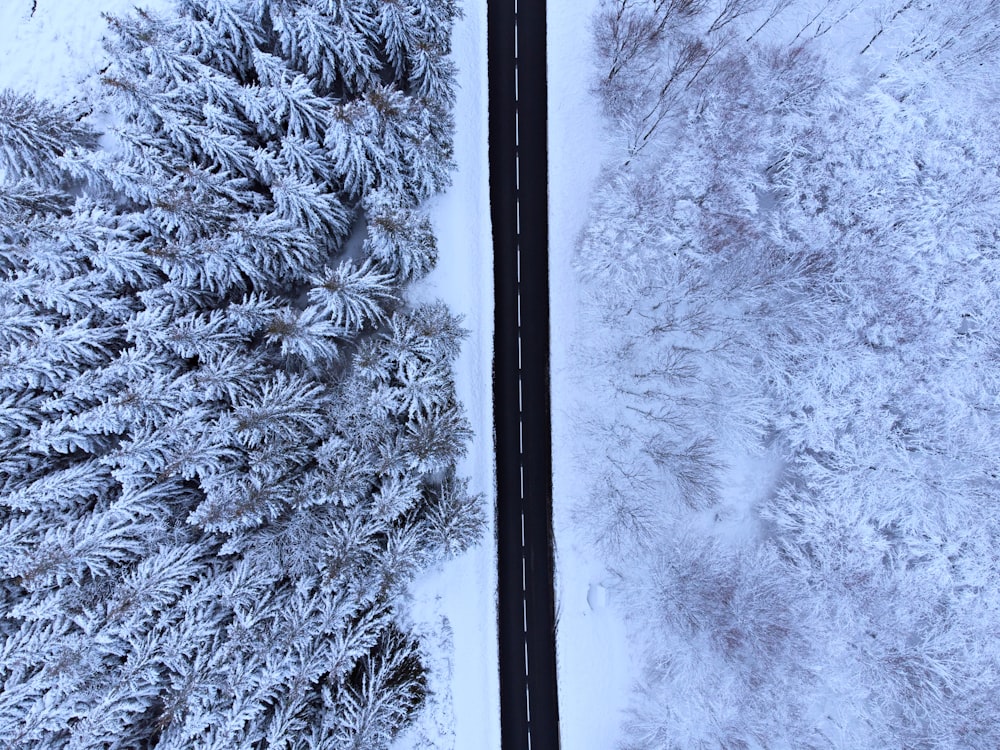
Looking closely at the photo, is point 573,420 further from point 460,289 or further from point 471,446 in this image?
point 460,289

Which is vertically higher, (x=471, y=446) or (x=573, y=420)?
(x=573, y=420)

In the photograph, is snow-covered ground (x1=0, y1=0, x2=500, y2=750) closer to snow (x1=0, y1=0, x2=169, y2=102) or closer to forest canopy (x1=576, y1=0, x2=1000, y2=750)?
snow (x1=0, y1=0, x2=169, y2=102)

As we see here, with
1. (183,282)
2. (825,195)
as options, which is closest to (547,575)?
(183,282)

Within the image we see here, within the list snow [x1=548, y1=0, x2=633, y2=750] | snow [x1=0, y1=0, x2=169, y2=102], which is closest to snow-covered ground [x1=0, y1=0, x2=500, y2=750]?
snow [x1=0, y1=0, x2=169, y2=102]

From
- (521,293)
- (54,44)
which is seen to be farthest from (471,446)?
(54,44)

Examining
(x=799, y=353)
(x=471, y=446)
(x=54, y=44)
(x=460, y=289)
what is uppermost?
(x=54, y=44)

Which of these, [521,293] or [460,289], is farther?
[521,293]
